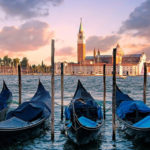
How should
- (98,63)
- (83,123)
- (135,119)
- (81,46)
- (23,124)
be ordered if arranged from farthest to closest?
(81,46) → (98,63) → (135,119) → (23,124) → (83,123)

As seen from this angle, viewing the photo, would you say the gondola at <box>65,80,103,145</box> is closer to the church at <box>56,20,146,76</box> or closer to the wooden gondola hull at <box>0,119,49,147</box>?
the wooden gondola hull at <box>0,119,49,147</box>

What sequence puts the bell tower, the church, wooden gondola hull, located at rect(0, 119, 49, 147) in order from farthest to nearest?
the bell tower
the church
wooden gondola hull, located at rect(0, 119, 49, 147)

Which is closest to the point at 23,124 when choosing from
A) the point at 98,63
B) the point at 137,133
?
the point at 137,133

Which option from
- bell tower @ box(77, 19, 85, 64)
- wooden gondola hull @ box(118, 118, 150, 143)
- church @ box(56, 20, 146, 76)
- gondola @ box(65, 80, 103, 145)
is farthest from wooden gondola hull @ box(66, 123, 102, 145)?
bell tower @ box(77, 19, 85, 64)

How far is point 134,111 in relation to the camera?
8.34 meters

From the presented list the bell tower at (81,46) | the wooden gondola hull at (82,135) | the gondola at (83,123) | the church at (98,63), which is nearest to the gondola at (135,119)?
the gondola at (83,123)

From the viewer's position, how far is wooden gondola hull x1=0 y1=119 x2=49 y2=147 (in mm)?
6711

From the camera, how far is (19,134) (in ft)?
23.2

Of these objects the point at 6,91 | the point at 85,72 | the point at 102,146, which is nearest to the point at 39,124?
the point at 102,146

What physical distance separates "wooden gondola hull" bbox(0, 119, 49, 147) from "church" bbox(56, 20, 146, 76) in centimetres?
8529

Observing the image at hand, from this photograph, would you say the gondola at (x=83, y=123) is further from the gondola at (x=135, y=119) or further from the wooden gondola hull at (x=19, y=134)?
the wooden gondola hull at (x=19, y=134)

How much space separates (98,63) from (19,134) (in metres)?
92.6

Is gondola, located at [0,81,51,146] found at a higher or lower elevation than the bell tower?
lower

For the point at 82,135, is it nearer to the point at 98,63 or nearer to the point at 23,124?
the point at 23,124
